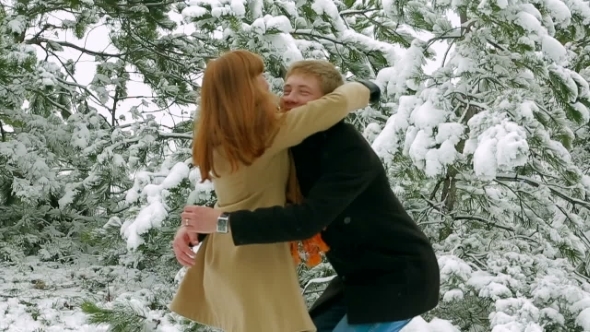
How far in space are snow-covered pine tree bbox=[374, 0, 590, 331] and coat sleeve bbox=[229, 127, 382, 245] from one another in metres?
1.11

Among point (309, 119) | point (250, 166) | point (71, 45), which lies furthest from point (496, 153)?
point (71, 45)

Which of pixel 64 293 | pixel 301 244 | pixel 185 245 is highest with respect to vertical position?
pixel 185 245

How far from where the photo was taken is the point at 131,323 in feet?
11.1

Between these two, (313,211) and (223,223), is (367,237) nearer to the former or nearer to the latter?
(313,211)

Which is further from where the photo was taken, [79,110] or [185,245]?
[79,110]

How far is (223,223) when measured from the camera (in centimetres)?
181

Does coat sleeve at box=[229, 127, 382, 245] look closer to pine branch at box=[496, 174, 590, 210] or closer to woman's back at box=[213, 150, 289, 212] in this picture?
woman's back at box=[213, 150, 289, 212]

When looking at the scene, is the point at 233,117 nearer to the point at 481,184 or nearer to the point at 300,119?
the point at 300,119

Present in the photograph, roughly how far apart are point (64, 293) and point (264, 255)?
3890mm

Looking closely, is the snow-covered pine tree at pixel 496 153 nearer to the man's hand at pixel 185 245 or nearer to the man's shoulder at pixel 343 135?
the man's shoulder at pixel 343 135

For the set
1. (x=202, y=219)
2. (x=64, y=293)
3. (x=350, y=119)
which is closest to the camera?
(x=202, y=219)

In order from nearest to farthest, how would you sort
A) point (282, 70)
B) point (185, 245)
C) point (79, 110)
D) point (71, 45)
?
point (185, 245), point (282, 70), point (79, 110), point (71, 45)

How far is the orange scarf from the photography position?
1.98 metres

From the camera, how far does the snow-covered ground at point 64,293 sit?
4.39m
